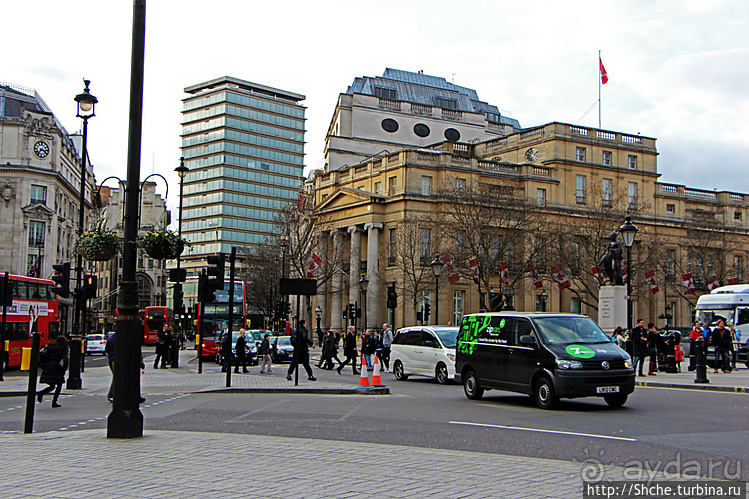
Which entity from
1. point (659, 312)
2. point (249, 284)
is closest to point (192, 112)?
point (249, 284)

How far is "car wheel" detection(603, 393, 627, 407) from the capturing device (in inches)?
576

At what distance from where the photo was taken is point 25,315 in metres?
31.1

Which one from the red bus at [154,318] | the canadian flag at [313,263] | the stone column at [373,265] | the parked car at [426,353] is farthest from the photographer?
the red bus at [154,318]

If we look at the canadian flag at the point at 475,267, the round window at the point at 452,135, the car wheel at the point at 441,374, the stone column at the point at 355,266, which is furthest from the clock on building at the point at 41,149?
the car wheel at the point at 441,374

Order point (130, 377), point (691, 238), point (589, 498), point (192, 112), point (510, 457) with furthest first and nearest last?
point (192, 112), point (691, 238), point (130, 377), point (510, 457), point (589, 498)

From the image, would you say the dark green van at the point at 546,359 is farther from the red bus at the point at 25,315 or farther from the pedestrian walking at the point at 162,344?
the red bus at the point at 25,315

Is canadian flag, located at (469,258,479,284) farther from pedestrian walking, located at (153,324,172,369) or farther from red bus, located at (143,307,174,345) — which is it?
red bus, located at (143,307,174,345)

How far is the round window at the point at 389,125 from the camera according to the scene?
84.1m

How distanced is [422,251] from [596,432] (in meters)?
52.5

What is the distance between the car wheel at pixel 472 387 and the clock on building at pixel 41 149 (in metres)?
67.0

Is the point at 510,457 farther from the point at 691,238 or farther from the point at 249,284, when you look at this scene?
the point at 249,284

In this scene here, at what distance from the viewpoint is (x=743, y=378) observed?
23453 mm

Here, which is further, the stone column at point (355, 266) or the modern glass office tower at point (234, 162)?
the modern glass office tower at point (234, 162)

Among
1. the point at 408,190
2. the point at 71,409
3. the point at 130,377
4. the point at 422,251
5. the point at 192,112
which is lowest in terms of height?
the point at 71,409
